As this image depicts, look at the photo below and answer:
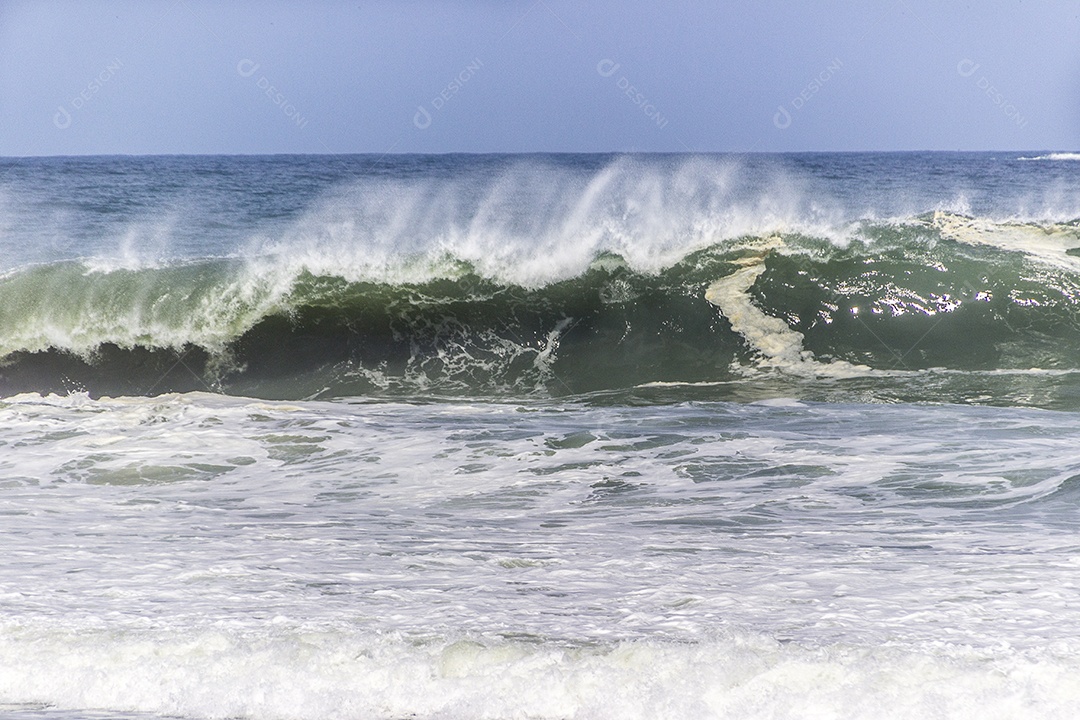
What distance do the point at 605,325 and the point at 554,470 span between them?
4.42 metres

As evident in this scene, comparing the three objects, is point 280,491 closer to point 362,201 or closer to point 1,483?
point 1,483

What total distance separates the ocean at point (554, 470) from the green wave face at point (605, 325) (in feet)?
0.15

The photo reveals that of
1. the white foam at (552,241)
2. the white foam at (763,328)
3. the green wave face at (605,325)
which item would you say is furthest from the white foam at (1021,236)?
the white foam at (763,328)

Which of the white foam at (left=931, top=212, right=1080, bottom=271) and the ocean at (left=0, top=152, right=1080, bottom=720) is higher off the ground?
the white foam at (left=931, top=212, right=1080, bottom=271)

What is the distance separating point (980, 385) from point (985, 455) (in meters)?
2.64

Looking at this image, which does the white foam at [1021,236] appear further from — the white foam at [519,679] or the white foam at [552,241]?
the white foam at [519,679]

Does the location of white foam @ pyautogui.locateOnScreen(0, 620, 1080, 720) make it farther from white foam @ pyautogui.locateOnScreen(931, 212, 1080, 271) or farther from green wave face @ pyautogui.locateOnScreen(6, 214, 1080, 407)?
white foam @ pyautogui.locateOnScreen(931, 212, 1080, 271)

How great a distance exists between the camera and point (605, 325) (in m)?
9.86

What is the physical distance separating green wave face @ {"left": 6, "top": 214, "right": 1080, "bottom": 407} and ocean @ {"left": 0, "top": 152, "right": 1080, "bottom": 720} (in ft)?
0.15

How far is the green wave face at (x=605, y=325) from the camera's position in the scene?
875cm

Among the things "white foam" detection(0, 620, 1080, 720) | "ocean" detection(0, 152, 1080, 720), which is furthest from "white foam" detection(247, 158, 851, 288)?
"white foam" detection(0, 620, 1080, 720)

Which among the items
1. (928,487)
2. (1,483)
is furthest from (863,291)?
(1,483)

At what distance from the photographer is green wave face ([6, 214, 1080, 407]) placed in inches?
344

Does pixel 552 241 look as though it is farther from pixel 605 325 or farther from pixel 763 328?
pixel 763 328
